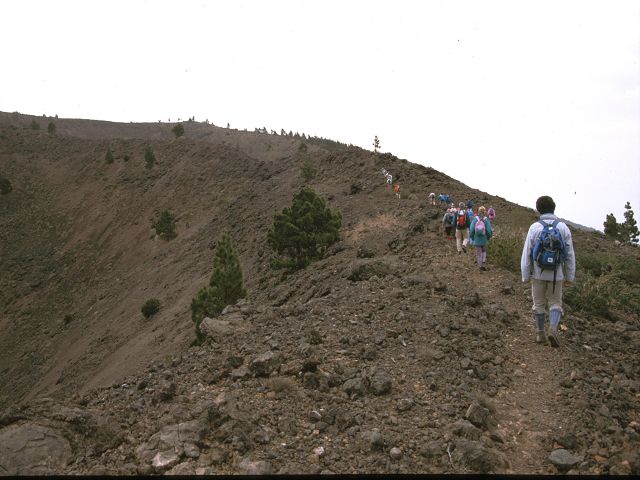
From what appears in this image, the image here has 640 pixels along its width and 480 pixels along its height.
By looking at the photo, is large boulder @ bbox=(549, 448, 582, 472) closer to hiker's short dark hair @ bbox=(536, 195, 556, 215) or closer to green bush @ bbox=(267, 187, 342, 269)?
hiker's short dark hair @ bbox=(536, 195, 556, 215)

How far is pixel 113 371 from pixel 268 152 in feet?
167

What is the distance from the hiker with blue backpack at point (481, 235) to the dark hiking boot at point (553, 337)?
4.05m

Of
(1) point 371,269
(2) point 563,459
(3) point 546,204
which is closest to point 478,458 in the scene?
(2) point 563,459

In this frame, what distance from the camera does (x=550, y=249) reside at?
20.8 ft

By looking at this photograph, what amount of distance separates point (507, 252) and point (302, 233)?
7.55 metres

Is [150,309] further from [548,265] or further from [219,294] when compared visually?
[548,265]

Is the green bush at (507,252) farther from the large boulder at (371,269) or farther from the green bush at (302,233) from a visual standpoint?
the green bush at (302,233)

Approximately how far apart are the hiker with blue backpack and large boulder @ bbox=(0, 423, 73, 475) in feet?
27.7

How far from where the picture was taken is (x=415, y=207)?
1919 cm

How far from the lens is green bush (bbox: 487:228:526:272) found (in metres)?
10.9

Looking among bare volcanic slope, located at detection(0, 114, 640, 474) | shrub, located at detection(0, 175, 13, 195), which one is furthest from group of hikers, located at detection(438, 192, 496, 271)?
shrub, located at detection(0, 175, 13, 195)

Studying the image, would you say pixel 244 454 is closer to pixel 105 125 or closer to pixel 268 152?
pixel 268 152

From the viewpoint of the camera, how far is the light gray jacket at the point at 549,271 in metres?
6.40

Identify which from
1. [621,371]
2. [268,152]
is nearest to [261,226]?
[621,371]
